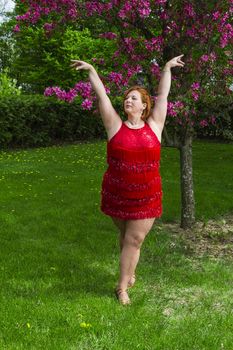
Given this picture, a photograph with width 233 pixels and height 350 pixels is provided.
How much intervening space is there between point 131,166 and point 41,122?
1760 centimetres

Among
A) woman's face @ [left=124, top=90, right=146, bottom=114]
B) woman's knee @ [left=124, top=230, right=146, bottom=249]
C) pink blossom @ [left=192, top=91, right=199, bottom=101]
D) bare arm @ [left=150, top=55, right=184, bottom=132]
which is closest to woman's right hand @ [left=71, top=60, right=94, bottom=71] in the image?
woman's face @ [left=124, top=90, right=146, bottom=114]

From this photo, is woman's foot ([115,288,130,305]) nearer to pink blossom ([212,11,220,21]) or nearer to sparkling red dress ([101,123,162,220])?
sparkling red dress ([101,123,162,220])

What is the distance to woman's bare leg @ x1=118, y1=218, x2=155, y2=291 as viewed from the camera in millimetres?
5422

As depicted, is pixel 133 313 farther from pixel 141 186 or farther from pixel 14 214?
pixel 14 214

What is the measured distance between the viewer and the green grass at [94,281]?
184 inches

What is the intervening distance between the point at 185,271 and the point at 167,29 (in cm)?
347

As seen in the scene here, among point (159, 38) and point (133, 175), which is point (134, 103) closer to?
point (133, 175)

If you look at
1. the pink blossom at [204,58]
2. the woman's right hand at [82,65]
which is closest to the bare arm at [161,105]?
the woman's right hand at [82,65]

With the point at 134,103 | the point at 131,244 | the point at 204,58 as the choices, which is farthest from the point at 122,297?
the point at 204,58

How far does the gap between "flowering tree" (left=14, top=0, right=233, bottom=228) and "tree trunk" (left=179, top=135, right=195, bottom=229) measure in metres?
0.58

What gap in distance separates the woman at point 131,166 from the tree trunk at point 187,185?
3.16 meters

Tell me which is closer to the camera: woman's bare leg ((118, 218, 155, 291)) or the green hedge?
woman's bare leg ((118, 218, 155, 291))

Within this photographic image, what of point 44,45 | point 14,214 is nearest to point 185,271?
point 14,214

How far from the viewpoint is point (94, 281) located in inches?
243
